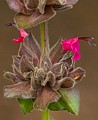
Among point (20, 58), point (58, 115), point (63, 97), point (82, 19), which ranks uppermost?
point (20, 58)

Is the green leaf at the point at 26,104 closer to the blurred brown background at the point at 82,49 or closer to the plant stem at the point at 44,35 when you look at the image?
the plant stem at the point at 44,35

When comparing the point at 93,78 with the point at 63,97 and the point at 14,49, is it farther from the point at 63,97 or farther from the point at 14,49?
the point at 63,97

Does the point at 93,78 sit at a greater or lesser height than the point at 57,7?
lesser

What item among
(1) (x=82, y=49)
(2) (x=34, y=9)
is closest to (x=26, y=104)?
(2) (x=34, y=9)

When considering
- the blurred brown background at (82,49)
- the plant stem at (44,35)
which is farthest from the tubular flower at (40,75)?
the blurred brown background at (82,49)

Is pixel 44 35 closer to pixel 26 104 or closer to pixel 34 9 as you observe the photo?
pixel 34 9

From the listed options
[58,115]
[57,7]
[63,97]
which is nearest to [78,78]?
[63,97]
